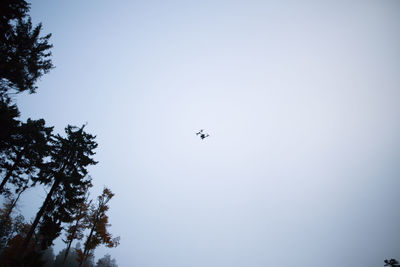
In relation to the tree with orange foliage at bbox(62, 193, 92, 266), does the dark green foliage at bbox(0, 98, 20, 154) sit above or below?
above

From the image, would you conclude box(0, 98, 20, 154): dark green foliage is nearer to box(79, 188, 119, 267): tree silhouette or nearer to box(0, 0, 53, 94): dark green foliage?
box(0, 0, 53, 94): dark green foliage

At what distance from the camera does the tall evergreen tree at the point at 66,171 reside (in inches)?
621

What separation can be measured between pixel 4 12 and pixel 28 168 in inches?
551

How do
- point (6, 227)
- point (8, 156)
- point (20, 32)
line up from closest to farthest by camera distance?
point (20, 32), point (8, 156), point (6, 227)

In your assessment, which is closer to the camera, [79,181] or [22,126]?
[79,181]

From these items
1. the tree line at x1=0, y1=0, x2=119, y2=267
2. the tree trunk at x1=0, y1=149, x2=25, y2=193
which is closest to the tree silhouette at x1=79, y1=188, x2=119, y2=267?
the tree line at x1=0, y1=0, x2=119, y2=267

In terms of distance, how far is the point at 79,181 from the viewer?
16.6m

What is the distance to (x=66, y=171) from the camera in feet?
54.1

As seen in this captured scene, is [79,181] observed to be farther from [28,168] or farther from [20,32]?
[20,32]

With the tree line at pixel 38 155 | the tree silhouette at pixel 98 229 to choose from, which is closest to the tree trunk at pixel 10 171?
the tree line at pixel 38 155

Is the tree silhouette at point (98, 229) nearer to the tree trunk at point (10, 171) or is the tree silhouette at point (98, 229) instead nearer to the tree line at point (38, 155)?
the tree line at point (38, 155)

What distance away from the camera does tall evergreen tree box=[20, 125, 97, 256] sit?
51.8ft

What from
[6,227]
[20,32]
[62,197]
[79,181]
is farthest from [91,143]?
[6,227]

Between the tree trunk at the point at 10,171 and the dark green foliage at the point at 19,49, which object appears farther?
the tree trunk at the point at 10,171
